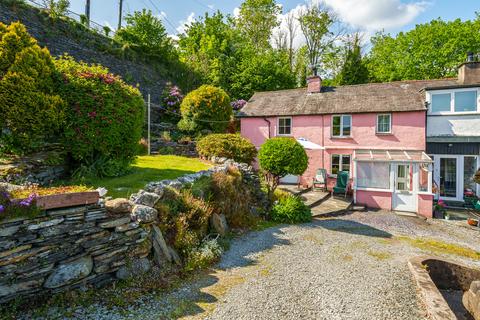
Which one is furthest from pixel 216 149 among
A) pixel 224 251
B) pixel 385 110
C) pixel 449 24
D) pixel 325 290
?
pixel 449 24

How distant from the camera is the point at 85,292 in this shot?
4.25 metres

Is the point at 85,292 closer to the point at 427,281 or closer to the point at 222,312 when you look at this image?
the point at 222,312

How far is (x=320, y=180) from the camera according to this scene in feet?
53.3

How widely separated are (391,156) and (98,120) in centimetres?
1440

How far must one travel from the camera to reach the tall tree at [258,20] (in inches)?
1368

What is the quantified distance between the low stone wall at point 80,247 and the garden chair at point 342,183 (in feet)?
39.6

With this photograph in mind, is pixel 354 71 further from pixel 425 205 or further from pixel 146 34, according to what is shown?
pixel 146 34

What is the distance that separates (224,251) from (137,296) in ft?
9.42

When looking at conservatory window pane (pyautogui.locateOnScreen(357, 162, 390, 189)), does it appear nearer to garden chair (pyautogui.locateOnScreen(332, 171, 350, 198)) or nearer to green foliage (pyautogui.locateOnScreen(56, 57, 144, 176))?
garden chair (pyautogui.locateOnScreen(332, 171, 350, 198))

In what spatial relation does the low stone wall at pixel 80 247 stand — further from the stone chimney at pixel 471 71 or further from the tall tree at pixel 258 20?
the tall tree at pixel 258 20

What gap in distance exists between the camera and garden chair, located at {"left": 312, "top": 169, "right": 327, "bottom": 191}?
16203 mm

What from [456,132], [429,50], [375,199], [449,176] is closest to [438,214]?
[375,199]

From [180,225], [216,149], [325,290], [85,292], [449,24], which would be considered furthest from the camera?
[449,24]

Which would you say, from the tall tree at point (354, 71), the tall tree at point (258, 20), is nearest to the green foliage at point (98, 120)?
the tall tree at point (354, 71)
